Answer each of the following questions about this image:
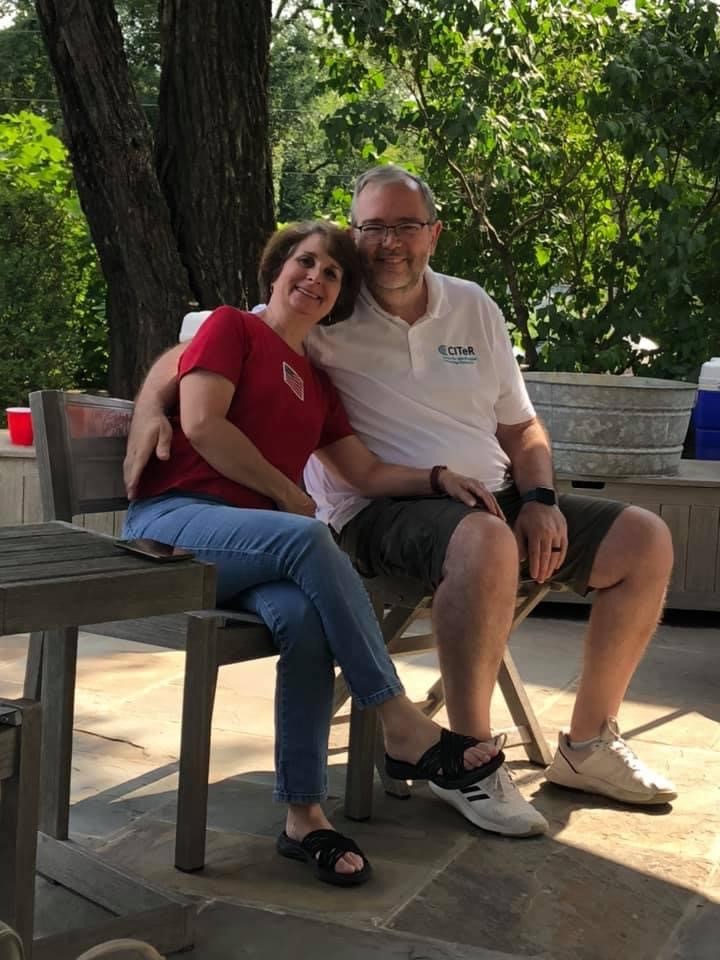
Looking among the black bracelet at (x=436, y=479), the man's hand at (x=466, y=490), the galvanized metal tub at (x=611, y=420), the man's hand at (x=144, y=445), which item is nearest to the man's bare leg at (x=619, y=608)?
the man's hand at (x=466, y=490)

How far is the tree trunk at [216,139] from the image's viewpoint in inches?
209

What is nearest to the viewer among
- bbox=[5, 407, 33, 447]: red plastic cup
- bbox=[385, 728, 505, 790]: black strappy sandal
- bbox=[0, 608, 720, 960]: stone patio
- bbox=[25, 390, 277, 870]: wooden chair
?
bbox=[0, 608, 720, 960]: stone patio

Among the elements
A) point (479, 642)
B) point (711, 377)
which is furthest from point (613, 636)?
point (711, 377)

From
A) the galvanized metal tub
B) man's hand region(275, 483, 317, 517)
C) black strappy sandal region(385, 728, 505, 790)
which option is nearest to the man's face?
man's hand region(275, 483, 317, 517)

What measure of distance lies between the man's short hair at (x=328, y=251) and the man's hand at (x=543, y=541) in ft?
2.11

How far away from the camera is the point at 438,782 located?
2742 mm

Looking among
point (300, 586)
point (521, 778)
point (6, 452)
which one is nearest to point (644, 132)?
point (6, 452)

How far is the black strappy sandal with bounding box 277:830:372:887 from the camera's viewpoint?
2.49 meters

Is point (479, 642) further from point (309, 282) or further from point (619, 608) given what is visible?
point (309, 282)

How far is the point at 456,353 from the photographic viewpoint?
127 inches

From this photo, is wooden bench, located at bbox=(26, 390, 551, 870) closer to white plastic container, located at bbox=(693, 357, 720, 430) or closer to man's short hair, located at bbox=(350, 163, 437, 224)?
man's short hair, located at bbox=(350, 163, 437, 224)

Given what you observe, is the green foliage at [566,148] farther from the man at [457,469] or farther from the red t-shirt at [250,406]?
the red t-shirt at [250,406]

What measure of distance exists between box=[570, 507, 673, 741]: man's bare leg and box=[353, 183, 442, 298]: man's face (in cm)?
75

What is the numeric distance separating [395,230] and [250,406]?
23.4 inches
